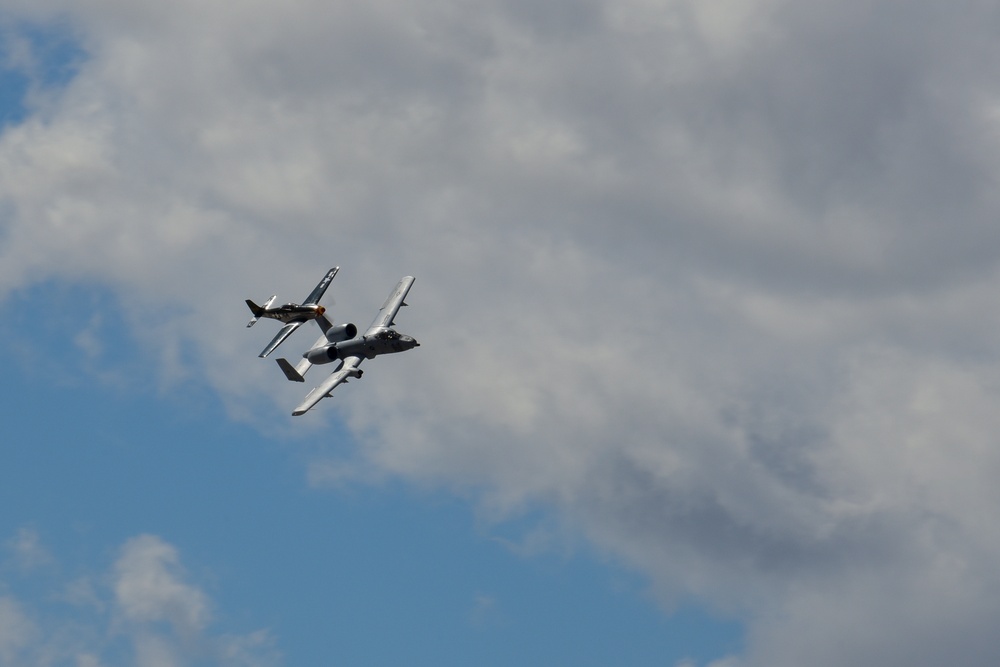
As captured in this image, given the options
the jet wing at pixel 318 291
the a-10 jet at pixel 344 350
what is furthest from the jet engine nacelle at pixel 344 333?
the jet wing at pixel 318 291

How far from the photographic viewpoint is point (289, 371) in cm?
16550

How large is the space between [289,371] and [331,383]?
528 cm

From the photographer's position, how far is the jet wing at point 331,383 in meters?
162

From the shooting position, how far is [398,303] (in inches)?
6895

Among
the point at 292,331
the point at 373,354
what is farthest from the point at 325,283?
the point at 373,354

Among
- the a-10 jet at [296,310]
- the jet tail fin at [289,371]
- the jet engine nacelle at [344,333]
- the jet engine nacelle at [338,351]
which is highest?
the a-10 jet at [296,310]

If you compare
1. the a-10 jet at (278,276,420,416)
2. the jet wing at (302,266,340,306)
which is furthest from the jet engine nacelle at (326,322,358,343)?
the jet wing at (302,266,340,306)

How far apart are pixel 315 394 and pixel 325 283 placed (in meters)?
29.9

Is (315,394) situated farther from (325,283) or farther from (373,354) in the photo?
(325,283)

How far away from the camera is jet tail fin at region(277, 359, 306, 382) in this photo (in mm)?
164750

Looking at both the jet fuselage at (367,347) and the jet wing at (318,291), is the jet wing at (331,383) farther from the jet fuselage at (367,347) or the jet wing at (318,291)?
the jet wing at (318,291)

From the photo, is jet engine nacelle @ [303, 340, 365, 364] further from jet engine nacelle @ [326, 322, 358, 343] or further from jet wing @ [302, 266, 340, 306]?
jet wing @ [302, 266, 340, 306]

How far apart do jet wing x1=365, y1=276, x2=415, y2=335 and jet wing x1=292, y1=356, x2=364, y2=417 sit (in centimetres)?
425

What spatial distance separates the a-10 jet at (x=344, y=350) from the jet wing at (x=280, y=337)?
5.58 metres
